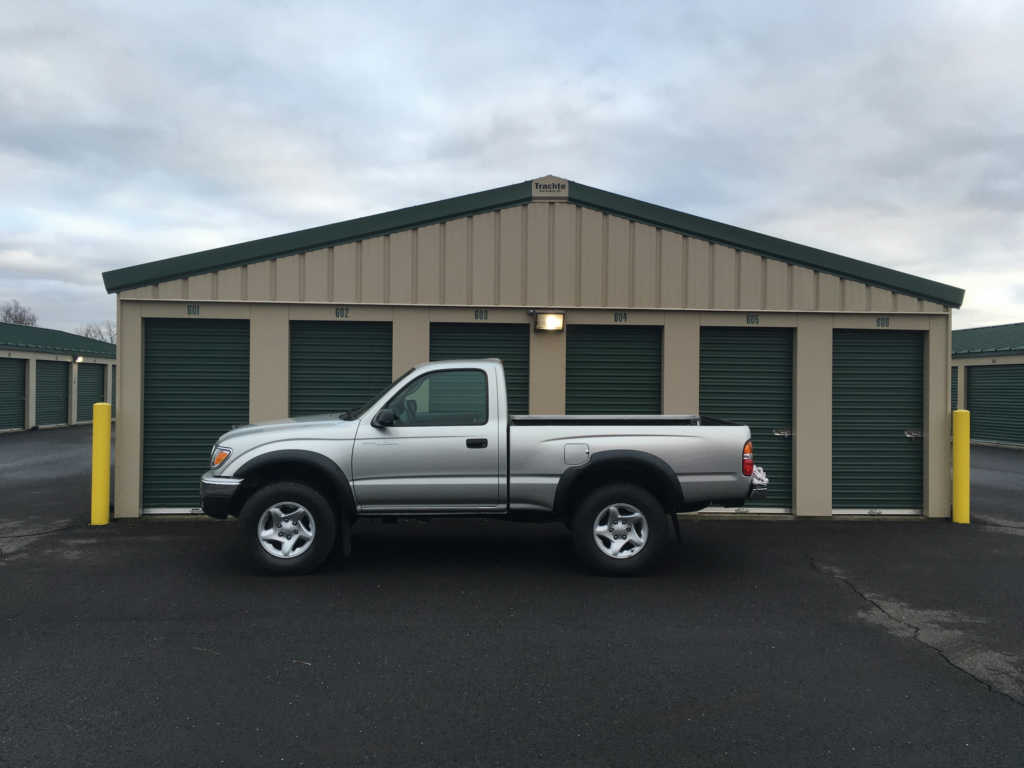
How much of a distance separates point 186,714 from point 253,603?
1916mm

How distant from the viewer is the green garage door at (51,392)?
84.2 feet

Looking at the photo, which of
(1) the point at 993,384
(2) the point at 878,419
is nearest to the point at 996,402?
(1) the point at 993,384

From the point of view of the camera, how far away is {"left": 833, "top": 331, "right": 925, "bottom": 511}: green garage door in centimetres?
960

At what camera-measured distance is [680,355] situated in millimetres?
9492

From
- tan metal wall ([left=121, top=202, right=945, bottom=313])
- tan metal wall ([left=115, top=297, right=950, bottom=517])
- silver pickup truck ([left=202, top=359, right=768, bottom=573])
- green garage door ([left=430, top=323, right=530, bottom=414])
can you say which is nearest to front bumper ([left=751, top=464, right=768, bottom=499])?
silver pickup truck ([left=202, top=359, right=768, bottom=573])

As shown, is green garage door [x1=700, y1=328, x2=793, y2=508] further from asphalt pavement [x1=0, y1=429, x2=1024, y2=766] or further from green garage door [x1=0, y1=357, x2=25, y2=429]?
green garage door [x1=0, y1=357, x2=25, y2=429]

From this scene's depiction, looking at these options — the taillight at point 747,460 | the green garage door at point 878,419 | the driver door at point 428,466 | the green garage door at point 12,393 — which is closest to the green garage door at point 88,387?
the green garage door at point 12,393

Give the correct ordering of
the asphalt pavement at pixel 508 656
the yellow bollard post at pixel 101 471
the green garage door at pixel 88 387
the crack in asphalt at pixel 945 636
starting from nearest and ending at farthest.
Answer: the asphalt pavement at pixel 508 656 < the crack in asphalt at pixel 945 636 < the yellow bollard post at pixel 101 471 < the green garage door at pixel 88 387

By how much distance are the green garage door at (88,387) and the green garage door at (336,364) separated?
24.4 metres

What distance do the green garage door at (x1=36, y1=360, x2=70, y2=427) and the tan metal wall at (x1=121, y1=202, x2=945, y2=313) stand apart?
21.8m

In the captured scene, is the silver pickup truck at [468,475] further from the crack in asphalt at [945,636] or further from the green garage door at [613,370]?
the green garage door at [613,370]

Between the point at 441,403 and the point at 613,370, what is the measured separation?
378 cm

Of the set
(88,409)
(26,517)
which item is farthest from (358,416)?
(88,409)

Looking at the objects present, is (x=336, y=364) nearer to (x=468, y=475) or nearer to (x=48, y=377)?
(x=468, y=475)
